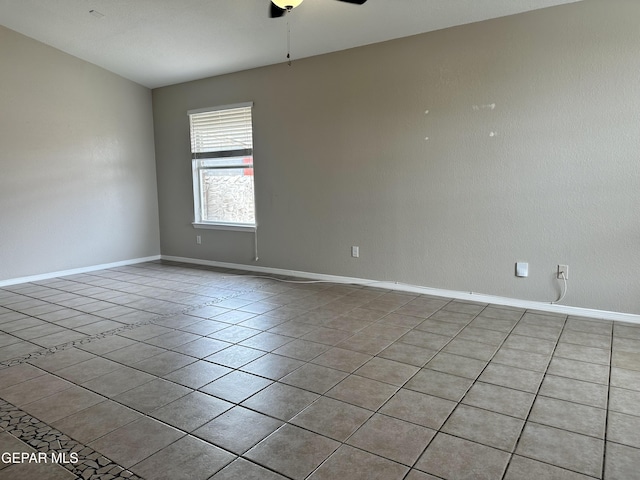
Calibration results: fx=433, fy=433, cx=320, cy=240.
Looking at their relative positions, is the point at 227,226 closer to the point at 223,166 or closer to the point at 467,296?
the point at 223,166

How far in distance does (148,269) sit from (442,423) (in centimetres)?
483

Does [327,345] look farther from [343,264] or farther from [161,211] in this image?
[161,211]

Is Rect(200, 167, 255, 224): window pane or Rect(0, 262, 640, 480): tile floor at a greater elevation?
Rect(200, 167, 255, 224): window pane

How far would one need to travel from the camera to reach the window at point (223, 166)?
5598mm

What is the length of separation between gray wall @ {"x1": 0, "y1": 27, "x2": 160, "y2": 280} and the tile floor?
57.2 inches

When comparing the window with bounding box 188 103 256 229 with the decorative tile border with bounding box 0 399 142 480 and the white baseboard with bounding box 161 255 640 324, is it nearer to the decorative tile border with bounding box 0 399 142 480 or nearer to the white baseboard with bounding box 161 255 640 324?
the white baseboard with bounding box 161 255 640 324

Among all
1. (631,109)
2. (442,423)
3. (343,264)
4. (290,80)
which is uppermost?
(290,80)

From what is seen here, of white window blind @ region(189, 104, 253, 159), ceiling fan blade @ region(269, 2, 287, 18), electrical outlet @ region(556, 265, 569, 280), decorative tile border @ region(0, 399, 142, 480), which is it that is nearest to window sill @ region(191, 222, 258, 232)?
white window blind @ region(189, 104, 253, 159)

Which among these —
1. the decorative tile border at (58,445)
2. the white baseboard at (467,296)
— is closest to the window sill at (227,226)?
the white baseboard at (467,296)

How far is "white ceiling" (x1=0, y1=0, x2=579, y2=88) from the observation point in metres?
3.75

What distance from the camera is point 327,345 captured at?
304 cm

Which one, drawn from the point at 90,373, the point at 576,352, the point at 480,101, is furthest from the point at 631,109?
the point at 90,373

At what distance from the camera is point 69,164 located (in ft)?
17.9

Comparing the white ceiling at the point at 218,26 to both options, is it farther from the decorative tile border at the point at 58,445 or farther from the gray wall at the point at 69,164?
the decorative tile border at the point at 58,445
